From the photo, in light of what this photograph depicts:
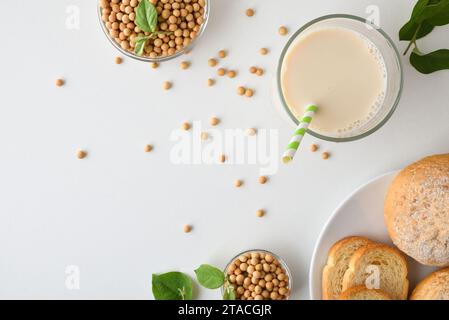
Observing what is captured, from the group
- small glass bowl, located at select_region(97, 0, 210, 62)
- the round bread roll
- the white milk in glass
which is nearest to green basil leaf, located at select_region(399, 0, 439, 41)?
the white milk in glass

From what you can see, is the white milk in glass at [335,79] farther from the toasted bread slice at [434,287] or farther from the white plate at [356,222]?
the toasted bread slice at [434,287]

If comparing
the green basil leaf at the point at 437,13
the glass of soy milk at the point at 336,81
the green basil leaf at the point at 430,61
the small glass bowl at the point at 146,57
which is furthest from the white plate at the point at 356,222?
the small glass bowl at the point at 146,57

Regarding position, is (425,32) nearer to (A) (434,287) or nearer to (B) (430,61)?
(B) (430,61)

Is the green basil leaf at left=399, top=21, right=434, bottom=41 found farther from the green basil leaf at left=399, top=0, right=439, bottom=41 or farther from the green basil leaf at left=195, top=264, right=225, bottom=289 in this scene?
the green basil leaf at left=195, top=264, right=225, bottom=289

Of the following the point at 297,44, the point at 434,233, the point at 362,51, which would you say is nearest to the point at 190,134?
the point at 297,44
